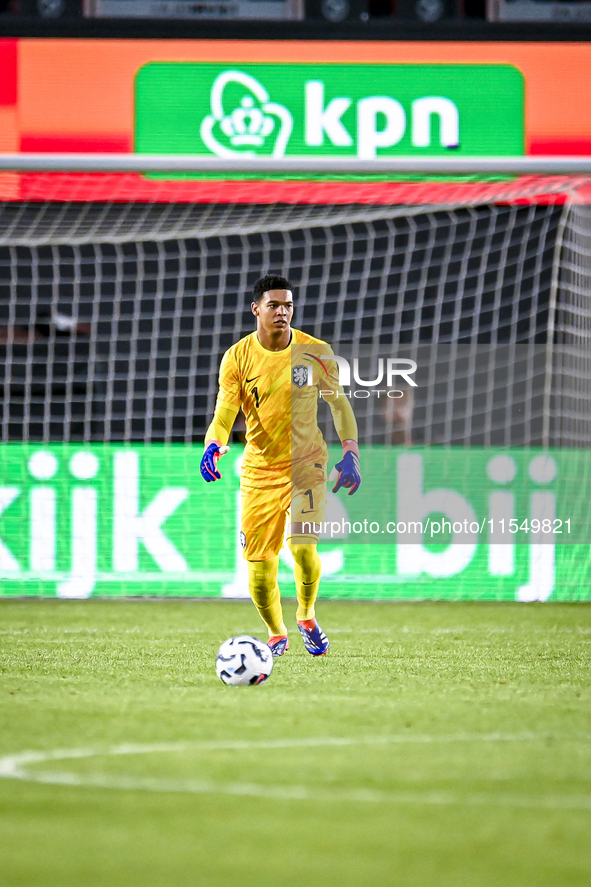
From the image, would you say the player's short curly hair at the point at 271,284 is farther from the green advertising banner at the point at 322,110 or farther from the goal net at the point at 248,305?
the green advertising banner at the point at 322,110

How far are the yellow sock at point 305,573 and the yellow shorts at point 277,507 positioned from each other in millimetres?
71

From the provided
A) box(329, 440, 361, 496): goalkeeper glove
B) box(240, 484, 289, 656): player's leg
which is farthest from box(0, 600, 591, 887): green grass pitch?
box(329, 440, 361, 496): goalkeeper glove

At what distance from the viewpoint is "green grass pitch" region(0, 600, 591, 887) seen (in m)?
2.57

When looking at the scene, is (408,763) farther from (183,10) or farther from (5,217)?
(183,10)

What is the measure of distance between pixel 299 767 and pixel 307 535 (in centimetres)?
232

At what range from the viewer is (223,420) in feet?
18.1

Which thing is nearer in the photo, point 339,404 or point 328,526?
point 339,404

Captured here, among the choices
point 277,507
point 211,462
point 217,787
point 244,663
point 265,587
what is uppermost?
point 211,462

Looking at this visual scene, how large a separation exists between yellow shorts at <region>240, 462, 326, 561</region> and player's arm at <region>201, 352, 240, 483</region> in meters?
0.23

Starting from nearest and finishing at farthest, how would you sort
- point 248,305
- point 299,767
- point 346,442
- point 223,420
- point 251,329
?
1. point 299,767
2. point 223,420
3. point 346,442
4. point 251,329
5. point 248,305

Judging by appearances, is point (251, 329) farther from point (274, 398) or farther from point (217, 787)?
point (217, 787)

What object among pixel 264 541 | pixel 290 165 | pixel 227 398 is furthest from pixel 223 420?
pixel 290 165

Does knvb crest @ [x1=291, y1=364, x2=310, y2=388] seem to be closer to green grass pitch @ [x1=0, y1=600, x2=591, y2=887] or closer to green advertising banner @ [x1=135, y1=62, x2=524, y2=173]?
green grass pitch @ [x1=0, y1=600, x2=591, y2=887]

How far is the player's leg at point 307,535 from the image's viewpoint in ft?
18.5
